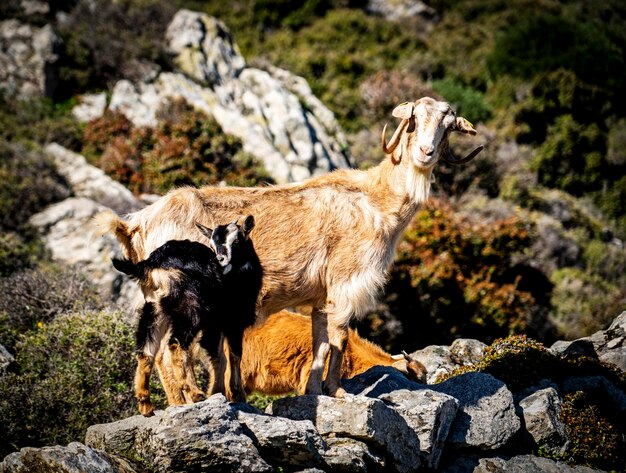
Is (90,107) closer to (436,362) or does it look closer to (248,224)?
(436,362)

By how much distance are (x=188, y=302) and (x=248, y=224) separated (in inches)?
34.1

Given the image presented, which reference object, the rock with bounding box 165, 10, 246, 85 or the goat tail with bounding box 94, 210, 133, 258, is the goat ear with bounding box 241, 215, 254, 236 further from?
the rock with bounding box 165, 10, 246, 85

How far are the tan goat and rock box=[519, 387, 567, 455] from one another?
215 centimetres

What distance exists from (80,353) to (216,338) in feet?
9.36

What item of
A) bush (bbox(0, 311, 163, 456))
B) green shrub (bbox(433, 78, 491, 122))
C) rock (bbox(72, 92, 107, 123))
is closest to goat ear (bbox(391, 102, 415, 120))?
bush (bbox(0, 311, 163, 456))

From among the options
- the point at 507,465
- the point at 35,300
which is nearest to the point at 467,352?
the point at 507,465

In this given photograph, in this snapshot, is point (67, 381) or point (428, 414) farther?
point (67, 381)

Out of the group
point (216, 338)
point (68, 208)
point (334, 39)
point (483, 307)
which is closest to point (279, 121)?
point (68, 208)

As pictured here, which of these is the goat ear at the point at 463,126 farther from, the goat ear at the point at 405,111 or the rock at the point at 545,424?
the rock at the point at 545,424

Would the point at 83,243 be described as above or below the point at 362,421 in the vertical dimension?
below

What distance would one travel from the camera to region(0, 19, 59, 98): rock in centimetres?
1684

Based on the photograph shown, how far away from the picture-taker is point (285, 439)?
211 inches

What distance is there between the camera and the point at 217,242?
5.73 meters

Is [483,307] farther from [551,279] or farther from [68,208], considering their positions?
[68,208]
